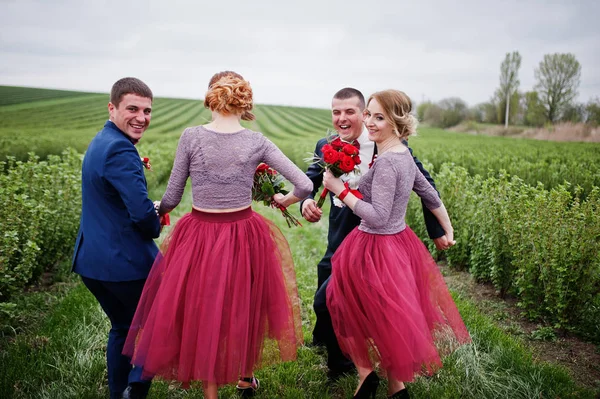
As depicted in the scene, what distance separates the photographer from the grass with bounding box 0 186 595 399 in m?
3.62

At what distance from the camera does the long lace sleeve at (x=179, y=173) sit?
3000 millimetres

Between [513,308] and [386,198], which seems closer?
[386,198]

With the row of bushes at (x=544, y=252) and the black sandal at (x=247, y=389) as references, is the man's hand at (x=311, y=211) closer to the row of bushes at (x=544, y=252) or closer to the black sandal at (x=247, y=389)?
the black sandal at (x=247, y=389)

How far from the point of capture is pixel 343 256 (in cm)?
328

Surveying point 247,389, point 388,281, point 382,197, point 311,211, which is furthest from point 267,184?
point 247,389

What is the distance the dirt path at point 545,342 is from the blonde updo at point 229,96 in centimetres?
395

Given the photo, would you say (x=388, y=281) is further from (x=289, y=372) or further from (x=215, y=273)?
(x=289, y=372)

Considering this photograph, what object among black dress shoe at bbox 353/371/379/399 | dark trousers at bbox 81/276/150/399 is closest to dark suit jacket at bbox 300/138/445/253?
black dress shoe at bbox 353/371/379/399

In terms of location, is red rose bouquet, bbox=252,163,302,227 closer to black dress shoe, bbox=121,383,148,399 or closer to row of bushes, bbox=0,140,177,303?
black dress shoe, bbox=121,383,148,399

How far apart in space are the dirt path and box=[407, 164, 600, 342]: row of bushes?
14cm

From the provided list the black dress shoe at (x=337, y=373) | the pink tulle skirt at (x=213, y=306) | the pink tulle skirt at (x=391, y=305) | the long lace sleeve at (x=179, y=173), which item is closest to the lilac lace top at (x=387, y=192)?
the pink tulle skirt at (x=391, y=305)

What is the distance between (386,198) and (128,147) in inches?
76.8

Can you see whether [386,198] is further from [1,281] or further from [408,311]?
[1,281]

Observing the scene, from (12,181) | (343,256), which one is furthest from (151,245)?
(12,181)
